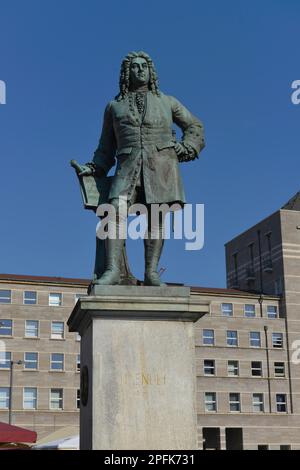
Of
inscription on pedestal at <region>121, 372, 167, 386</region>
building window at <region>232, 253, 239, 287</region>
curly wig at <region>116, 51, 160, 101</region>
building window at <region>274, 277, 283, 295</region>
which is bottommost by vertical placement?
inscription on pedestal at <region>121, 372, 167, 386</region>

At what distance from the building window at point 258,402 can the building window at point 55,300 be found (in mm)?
26662

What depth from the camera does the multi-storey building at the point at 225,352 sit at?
8506 centimetres

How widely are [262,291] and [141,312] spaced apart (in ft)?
305

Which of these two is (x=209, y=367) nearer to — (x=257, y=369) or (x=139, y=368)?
(x=257, y=369)

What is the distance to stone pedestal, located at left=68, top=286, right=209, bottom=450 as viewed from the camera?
30.6 ft

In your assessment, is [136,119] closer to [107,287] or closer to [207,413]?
[107,287]

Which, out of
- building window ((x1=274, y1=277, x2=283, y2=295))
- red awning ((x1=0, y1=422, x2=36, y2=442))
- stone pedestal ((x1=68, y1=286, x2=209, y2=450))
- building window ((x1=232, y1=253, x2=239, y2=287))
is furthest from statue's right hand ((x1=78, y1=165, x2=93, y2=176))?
building window ((x1=232, y1=253, x2=239, y2=287))

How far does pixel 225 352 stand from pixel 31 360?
23.8 meters

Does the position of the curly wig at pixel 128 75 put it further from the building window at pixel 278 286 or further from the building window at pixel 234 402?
the building window at pixel 278 286

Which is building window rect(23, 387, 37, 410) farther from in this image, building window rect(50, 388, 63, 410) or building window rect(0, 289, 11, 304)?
building window rect(0, 289, 11, 304)

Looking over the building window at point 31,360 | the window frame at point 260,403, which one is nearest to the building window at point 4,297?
the building window at point 31,360

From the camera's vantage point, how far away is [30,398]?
8475 cm

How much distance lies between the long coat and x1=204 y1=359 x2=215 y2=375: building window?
82.4 meters

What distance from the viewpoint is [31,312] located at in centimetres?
8662
